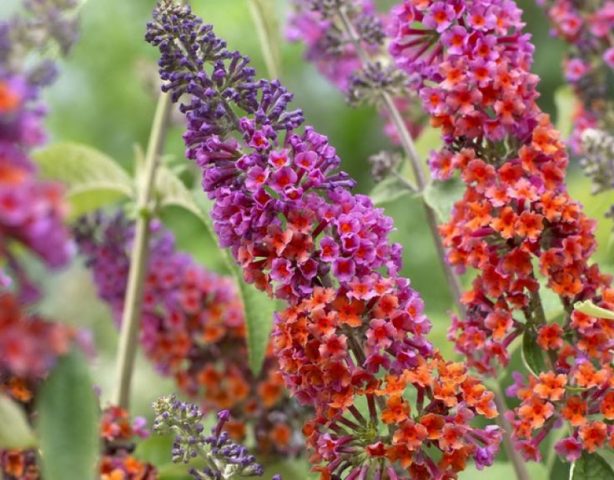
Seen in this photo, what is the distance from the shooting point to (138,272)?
1107 millimetres

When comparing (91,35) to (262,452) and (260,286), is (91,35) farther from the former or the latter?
(260,286)

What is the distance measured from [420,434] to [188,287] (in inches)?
18.6

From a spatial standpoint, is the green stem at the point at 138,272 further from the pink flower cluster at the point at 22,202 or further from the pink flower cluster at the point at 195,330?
the pink flower cluster at the point at 22,202

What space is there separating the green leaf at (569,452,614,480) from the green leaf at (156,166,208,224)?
391 millimetres

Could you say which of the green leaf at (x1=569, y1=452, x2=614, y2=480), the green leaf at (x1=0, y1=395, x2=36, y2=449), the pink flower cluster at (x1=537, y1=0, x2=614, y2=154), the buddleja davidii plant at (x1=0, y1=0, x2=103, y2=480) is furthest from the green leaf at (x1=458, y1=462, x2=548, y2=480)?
the green leaf at (x1=0, y1=395, x2=36, y2=449)

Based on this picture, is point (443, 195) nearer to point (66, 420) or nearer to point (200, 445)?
point (200, 445)

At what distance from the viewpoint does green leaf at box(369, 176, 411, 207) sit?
1.01m

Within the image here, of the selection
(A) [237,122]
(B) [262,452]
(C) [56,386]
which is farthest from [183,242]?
(C) [56,386]

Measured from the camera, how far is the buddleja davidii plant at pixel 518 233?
2.69 feet

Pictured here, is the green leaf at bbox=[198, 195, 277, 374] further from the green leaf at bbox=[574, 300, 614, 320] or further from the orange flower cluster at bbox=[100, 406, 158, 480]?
the green leaf at bbox=[574, 300, 614, 320]

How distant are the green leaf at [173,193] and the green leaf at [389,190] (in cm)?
16

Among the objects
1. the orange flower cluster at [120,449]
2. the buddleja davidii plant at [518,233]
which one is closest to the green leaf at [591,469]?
the buddleja davidii plant at [518,233]

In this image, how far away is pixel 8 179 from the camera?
1.47 ft

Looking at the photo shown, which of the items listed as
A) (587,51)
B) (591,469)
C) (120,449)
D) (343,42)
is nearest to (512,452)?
(591,469)
